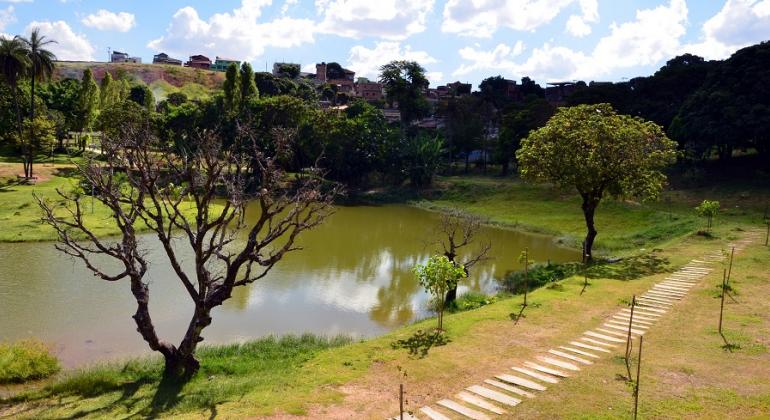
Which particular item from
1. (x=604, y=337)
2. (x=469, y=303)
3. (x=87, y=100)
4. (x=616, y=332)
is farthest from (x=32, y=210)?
(x=87, y=100)

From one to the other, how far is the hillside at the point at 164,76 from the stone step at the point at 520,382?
125 metres

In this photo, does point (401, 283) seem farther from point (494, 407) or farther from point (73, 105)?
point (73, 105)

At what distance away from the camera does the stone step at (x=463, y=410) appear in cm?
1015

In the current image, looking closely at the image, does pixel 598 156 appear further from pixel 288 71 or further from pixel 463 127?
pixel 288 71

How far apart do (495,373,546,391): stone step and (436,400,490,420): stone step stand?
1.67 m

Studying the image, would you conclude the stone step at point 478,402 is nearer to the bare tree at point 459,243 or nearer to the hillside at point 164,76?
the bare tree at point 459,243

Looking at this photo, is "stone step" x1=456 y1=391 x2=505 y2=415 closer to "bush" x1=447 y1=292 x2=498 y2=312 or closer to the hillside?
"bush" x1=447 y1=292 x2=498 y2=312

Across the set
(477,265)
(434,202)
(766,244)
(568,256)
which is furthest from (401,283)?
(434,202)

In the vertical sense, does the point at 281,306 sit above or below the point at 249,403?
below

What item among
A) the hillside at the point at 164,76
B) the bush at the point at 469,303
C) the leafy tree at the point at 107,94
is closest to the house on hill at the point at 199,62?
the hillside at the point at 164,76

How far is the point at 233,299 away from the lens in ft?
72.3

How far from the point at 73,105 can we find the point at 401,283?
212 feet

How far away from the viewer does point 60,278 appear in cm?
2352

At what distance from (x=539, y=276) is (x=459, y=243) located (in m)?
11.9
